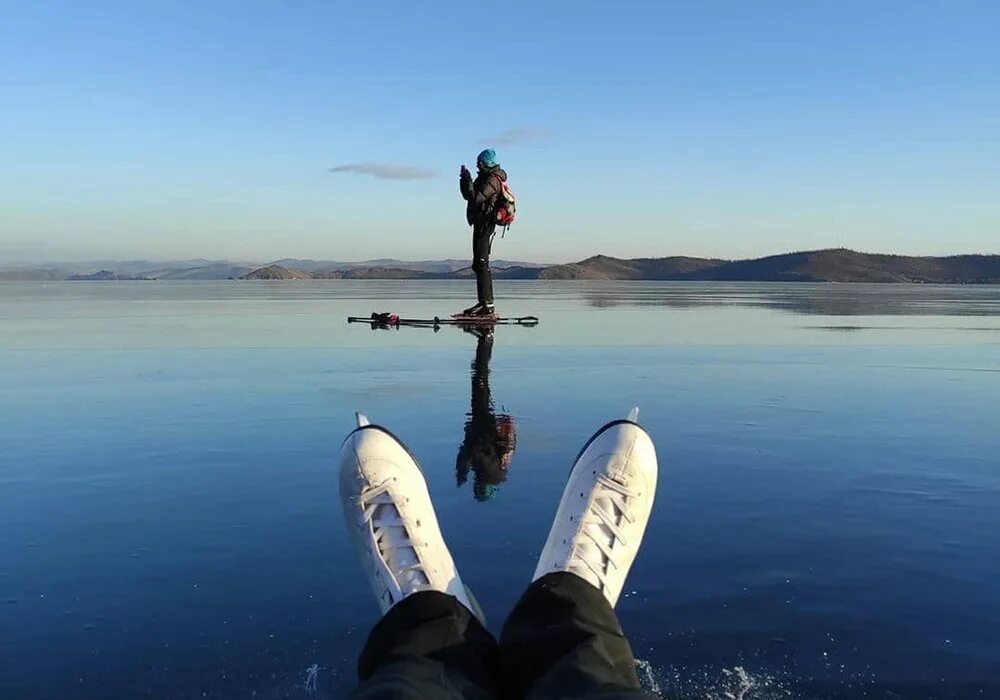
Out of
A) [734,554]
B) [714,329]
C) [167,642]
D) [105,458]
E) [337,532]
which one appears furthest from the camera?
[714,329]

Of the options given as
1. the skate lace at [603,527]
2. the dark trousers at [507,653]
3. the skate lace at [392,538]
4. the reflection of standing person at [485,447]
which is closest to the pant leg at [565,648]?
the dark trousers at [507,653]

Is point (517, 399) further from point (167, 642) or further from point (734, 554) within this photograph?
point (167, 642)

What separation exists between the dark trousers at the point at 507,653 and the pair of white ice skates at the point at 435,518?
21 cm

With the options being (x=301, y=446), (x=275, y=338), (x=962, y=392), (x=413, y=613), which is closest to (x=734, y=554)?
(x=413, y=613)

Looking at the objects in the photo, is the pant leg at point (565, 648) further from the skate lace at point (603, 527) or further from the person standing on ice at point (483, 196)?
the person standing on ice at point (483, 196)

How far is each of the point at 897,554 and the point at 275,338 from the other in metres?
12.2

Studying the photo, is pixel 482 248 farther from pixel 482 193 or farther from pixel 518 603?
pixel 518 603

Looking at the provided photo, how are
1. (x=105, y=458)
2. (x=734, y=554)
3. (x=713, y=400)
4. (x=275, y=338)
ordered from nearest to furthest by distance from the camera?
(x=734, y=554), (x=105, y=458), (x=713, y=400), (x=275, y=338)

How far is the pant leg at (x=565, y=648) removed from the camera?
2143mm

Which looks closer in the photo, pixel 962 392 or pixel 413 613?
pixel 413 613

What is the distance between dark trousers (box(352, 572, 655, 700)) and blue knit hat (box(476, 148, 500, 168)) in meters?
13.5

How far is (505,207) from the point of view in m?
15.7

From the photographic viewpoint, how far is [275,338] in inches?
563

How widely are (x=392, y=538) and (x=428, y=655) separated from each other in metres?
0.86
